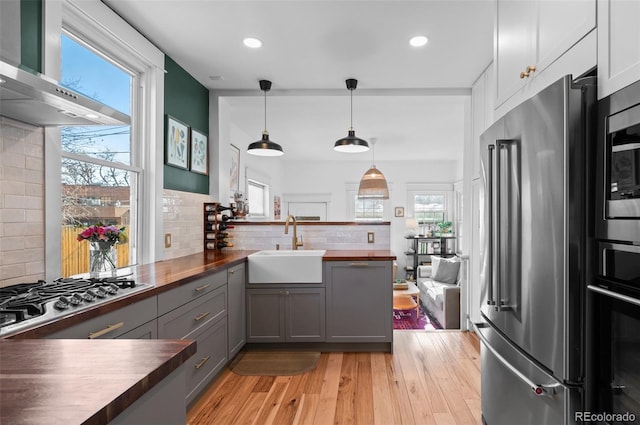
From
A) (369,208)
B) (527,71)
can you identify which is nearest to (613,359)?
(527,71)

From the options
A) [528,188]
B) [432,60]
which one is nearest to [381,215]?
[432,60]

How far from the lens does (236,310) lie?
2.88 m

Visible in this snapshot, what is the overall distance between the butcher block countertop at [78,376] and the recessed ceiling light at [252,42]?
2376 millimetres

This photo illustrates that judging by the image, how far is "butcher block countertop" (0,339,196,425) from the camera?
58 centimetres

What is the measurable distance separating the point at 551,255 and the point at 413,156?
6.56 metres

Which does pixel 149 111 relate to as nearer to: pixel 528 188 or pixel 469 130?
pixel 528 188

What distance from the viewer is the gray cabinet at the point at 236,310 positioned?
275 cm

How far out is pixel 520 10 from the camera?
5.58ft

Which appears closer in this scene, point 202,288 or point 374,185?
point 202,288

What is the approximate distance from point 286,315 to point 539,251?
2.19m

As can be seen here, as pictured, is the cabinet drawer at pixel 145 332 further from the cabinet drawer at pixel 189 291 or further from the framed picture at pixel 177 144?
the framed picture at pixel 177 144

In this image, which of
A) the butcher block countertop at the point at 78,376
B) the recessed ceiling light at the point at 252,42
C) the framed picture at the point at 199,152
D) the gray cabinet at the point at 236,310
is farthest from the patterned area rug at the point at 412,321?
the butcher block countertop at the point at 78,376

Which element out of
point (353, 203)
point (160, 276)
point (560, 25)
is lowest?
point (160, 276)

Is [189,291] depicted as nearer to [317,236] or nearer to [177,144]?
[177,144]
